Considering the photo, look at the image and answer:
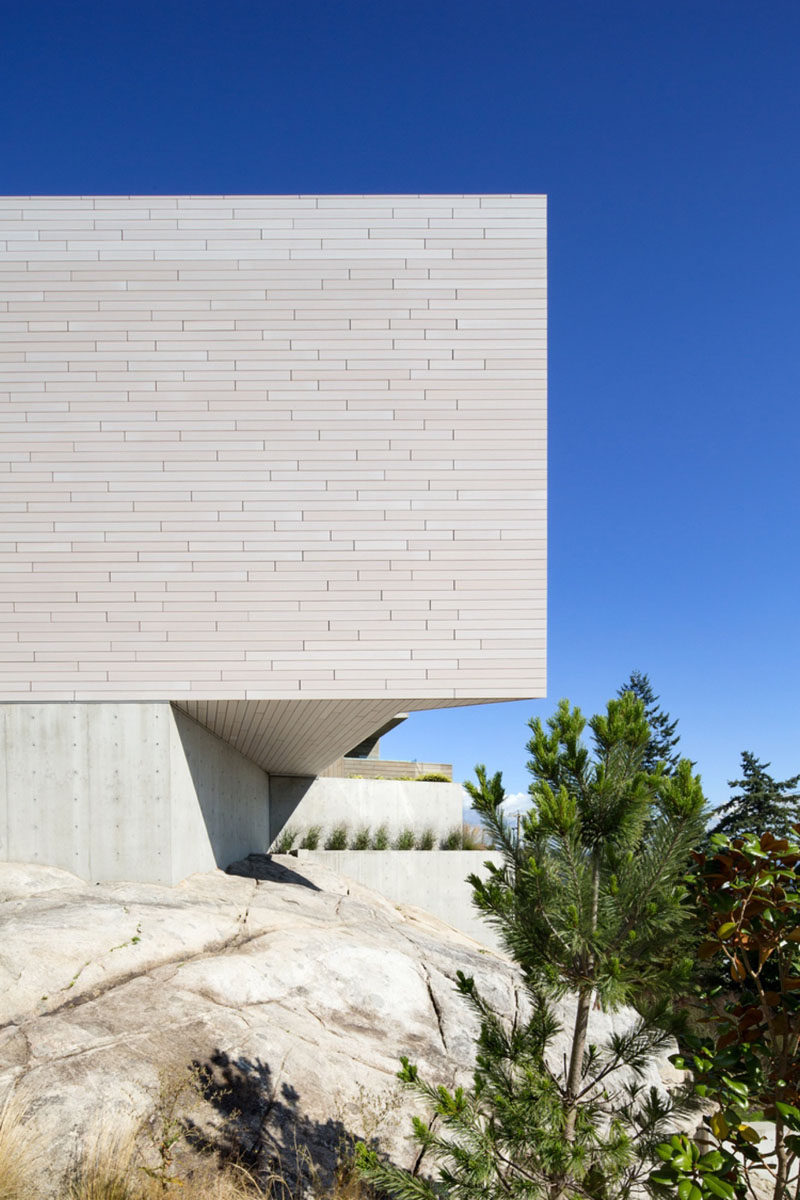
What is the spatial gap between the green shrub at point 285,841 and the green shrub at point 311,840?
25 centimetres

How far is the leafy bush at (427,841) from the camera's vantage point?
679 inches

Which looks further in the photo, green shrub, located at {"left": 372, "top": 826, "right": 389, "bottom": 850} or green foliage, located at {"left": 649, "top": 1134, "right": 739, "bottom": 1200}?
green shrub, located at {"left": 372, "top": 826, "right": 389, "bottom": 850}

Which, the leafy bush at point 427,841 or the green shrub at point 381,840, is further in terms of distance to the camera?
the leafy bush at point 427,841

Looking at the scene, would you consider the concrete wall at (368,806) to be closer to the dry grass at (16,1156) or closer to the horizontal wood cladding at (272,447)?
the horizontal wood cladding at (272,447)

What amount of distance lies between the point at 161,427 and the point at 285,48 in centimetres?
419

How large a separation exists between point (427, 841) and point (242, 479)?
1091 cm

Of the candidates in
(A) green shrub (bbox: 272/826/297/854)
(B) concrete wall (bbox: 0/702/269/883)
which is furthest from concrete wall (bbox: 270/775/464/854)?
(B) concrete wall (bbox: 0/702/269/883)

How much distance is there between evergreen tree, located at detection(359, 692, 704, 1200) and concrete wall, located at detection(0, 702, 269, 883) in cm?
580

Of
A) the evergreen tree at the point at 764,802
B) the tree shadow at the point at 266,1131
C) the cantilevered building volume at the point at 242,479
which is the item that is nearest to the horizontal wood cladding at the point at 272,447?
the cantilevered building volume at the point at 242,479

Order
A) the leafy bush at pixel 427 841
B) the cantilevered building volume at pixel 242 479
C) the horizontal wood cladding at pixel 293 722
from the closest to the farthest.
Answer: the cantilevered building volume at pixel 242 479
the horizontal wood cladding at pixel 293 722
the leafy bush at pixel 427 841

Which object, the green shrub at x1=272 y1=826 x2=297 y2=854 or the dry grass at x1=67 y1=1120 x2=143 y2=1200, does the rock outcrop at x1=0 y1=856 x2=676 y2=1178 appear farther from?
the green shrub at x1=272 y1=826 x2=297 y2=854

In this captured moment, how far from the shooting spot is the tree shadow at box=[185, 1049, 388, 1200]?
15.1ft

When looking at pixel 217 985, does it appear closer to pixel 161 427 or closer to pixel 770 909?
pixel 770 909

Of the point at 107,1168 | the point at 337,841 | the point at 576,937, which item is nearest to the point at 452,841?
the point at 337,841
